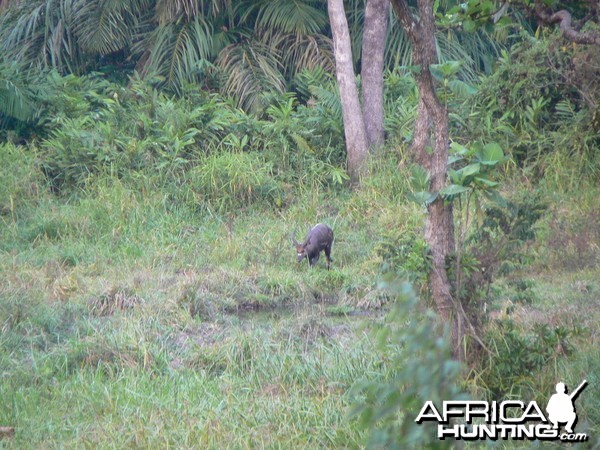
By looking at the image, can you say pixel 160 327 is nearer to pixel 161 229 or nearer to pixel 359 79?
pixel 161 229

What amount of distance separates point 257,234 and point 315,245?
106 cm

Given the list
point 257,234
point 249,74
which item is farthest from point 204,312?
point 249,74

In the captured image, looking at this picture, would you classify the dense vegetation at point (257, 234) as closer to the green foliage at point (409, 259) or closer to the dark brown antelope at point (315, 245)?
the green foliage at point (409, 259)

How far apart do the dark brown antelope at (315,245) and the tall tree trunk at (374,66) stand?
3.05 m

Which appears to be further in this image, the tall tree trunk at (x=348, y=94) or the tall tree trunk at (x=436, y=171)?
the tall tree trunk at (x=348, y=94)

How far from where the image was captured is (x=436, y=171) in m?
5.59

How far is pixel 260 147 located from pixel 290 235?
7.87 feet

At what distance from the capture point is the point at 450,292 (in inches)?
223

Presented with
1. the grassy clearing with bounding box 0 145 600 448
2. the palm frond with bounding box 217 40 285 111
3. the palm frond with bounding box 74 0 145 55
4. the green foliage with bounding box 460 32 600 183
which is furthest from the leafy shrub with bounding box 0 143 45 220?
the green foliage with bounding box 460 32 600 183

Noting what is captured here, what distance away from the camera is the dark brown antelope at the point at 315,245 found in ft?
31.5

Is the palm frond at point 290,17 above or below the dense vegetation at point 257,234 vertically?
above

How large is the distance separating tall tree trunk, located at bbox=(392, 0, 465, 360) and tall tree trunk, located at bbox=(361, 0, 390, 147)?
6.89 meters

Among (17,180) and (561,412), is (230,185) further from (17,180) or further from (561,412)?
(561,412)

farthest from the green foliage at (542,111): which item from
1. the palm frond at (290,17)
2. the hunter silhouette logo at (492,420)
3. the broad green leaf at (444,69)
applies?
the hunter silhouette logo at (492,420)
